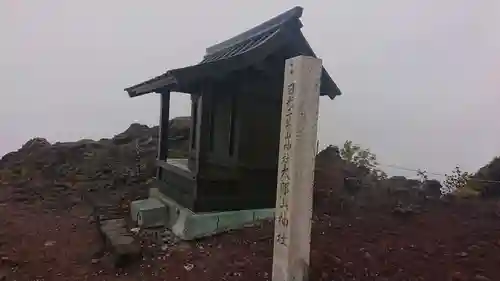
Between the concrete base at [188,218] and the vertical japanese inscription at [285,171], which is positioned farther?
the concrete base at [188,218]

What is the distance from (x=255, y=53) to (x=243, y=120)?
1.32 metres

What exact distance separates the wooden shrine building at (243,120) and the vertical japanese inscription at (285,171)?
8.42ft

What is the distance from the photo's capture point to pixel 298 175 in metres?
4.10

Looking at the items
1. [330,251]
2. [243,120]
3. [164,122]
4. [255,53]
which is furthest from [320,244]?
[164,122]

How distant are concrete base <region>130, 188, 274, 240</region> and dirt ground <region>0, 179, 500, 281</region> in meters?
0.27

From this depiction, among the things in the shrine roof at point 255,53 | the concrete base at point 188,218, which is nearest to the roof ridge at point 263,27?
the shrine roof at point 255,53

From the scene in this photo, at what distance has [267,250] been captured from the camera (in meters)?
5.73

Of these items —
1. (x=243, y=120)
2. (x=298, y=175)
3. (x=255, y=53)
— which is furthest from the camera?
(x=243, y=120)

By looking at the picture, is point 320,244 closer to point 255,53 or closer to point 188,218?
point 188,218

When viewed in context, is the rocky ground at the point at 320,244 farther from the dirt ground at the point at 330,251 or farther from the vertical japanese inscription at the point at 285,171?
the vertical japanese inscription at the point at 285,171

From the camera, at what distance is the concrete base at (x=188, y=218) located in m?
6.82

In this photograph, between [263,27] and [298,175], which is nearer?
[298,175]

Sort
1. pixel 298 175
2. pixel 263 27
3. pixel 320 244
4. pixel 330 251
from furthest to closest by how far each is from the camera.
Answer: pixel 263 27 → pixel 320 244 → pixel 330 251 → pixel 298 175

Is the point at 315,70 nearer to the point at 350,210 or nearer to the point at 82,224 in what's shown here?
Result: the point at 350,210
